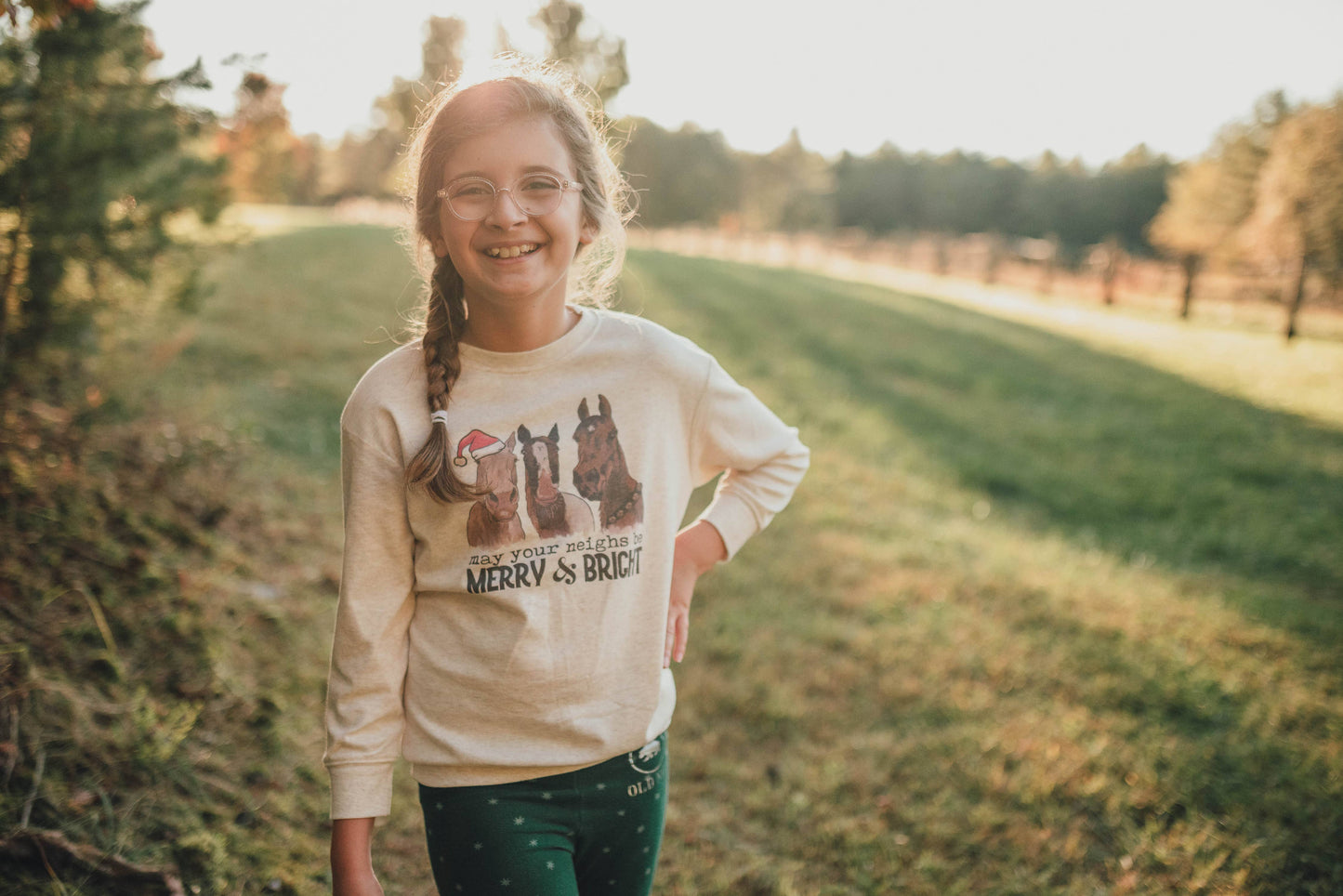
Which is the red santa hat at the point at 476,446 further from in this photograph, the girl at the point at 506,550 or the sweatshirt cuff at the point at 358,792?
the sweatshirt cuff at the point at 358,792

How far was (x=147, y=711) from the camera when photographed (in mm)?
2684

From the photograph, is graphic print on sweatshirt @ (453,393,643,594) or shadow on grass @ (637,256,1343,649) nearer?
graphic print on sweatshirt @ (453,393,643,594)

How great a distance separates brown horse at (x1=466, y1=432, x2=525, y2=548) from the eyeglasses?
1.50ft

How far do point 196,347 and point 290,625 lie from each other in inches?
197

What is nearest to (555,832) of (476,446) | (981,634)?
(476,446)

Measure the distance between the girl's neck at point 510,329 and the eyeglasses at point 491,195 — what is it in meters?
0.19

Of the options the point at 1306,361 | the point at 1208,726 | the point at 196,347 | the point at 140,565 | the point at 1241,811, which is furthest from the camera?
the point at 1306,361

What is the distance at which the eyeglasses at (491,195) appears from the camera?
5.02 ft

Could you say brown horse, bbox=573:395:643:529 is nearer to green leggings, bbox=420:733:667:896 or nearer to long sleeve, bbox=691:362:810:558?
long sleeve, bbox=691:362:810:558

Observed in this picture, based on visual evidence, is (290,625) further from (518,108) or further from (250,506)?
(518,108)

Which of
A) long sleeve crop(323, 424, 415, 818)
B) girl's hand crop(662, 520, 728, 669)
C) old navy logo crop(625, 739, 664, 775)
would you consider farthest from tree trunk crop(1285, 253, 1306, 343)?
long sleeve crop(323, 424, 415, 818)

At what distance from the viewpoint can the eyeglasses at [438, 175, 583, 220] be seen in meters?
1.53

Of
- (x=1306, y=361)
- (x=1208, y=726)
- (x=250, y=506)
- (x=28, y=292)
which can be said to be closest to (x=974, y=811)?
(x=1208, y=726)

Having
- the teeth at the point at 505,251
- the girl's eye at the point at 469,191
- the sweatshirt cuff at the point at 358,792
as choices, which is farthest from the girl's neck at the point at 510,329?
the sweatshirt cuff at the point at 358,792
